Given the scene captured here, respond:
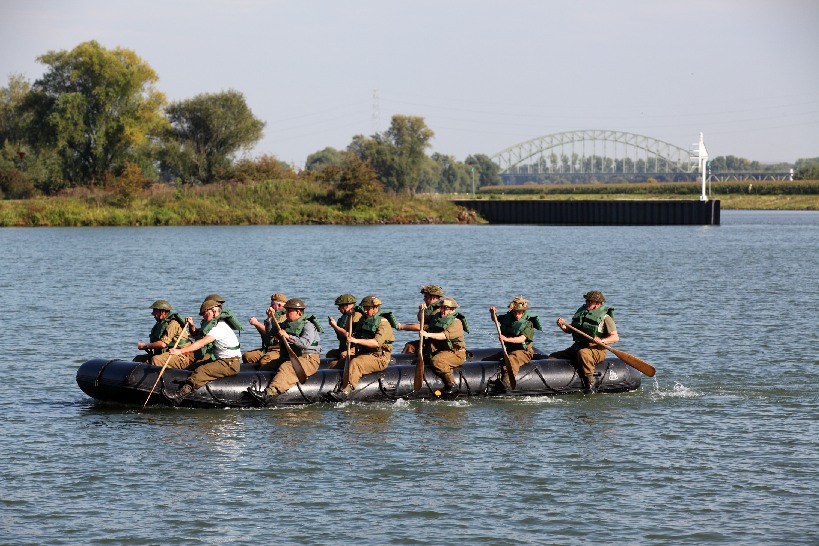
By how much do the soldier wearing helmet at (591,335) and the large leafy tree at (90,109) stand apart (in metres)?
76.2

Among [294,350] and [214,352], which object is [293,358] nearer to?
[294,350]

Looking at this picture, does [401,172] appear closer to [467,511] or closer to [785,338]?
[785,338]

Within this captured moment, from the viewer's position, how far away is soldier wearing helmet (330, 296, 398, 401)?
66.6ft

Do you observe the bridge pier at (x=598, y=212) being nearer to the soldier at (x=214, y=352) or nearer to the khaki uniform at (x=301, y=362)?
the khaki uniform at (x=301, y=362)

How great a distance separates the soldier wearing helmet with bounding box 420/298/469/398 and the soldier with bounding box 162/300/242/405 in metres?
3.24

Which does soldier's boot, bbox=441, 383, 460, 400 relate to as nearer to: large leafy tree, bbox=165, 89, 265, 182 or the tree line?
the tree line

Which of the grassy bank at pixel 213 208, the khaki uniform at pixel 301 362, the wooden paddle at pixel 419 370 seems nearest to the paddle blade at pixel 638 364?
the wooden paddle at pixel 419 370

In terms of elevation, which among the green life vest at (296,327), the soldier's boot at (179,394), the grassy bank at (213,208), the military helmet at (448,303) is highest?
the grassy bank at (213,208)

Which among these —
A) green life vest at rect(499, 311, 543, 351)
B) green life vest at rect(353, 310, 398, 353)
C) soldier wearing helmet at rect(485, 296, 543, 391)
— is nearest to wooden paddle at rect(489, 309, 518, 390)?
soldier wearing helmet at rect(485, 296, 543, 391)

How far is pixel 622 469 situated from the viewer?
55.2 feet

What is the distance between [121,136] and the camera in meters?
95.6

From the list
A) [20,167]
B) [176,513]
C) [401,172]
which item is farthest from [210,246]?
[401,172]

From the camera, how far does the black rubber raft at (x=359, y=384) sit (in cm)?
1988

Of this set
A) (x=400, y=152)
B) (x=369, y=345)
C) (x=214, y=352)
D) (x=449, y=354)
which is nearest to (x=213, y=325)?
(x=214, y=352)
